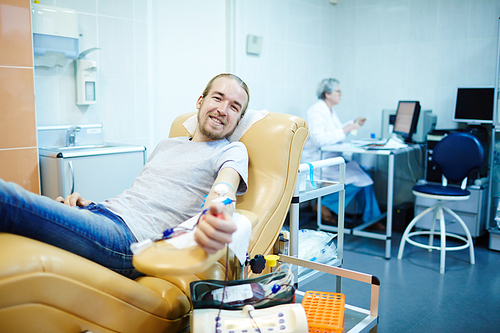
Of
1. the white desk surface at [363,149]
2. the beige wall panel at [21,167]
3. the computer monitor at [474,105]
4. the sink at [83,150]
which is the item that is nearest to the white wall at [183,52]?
the sink at [83,150]

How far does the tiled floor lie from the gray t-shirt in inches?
25.0

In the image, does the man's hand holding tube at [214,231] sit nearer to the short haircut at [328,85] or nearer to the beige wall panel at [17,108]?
the beige wall panel at [17,108]

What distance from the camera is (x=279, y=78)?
4.07m

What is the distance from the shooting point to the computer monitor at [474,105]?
3.50 meters

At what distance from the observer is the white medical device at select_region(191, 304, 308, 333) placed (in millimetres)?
1143

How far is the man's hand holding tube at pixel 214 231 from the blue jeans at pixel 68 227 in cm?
41

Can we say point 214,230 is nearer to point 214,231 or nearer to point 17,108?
point 214,231

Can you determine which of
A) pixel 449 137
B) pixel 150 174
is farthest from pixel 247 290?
pixel 449 137

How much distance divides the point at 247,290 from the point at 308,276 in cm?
56

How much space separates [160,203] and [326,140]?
2291 millimetres

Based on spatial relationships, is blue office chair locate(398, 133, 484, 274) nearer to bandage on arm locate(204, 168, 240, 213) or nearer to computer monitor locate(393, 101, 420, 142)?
computer monitor locate(393, 101, 420, 142)

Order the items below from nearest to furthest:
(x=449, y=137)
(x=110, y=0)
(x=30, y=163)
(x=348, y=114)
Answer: (x=30, y=163) < (x=110, y=0) < (x=449, y=137) < (x=348, y=114)

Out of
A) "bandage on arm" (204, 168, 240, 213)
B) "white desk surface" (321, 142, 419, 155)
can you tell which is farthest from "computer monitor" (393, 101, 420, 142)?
"bandage on arm" (204, 168, 240, 213)

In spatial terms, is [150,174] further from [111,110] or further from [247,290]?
[111,110]
